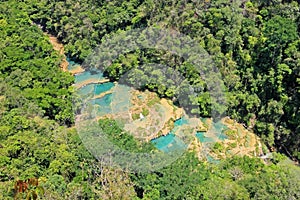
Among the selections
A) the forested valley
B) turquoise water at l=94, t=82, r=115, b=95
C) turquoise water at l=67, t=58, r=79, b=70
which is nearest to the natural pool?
turquoise water at l=94, t=82, r=115, b=95

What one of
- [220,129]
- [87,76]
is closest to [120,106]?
→ [87,76]

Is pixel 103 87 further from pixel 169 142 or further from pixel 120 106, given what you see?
pixel 169 142

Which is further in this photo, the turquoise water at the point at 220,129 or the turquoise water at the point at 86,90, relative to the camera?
the turquoise water at the point at 86,90

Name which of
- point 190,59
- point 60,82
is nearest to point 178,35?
point 190,59

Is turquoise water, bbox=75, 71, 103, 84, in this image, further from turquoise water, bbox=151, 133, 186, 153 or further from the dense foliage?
turquoise water, bbox=151, 133, 186, 153

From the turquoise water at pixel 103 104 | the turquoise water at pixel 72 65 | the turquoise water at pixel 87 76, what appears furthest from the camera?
the turquoise water at pixel 72 65

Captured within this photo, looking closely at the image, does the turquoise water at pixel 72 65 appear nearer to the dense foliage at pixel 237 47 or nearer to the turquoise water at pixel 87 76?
the dense foliage at pixel 237 47

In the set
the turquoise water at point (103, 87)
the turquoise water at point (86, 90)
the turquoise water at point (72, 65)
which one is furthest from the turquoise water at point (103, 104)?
the turquoise water at point (72, 65)
